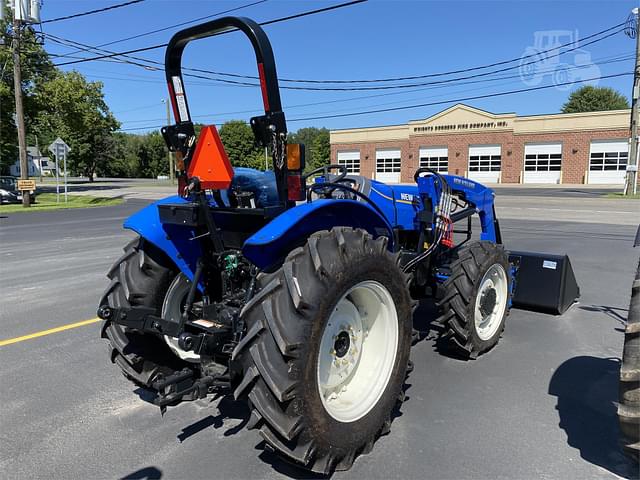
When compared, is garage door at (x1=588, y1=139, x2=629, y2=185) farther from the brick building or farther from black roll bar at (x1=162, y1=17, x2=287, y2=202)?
black roll bar at (x1=162, y1=17, x2=287, y2=202)

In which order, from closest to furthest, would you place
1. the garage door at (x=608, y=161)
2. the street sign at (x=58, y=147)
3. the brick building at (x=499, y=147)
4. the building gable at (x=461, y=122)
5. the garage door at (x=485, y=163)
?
1. the street sign at (x=58, y=147)
2. the garage door at (x=608, y=161)
3. the brick building at (x=499, y=147)
4. the building gable at (x=461, y=122)
5. the garage door at (x=485, y=163)

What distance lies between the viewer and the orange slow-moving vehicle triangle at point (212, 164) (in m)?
2.71

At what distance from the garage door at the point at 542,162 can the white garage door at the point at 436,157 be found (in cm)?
803

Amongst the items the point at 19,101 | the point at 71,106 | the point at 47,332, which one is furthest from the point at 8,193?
the point at 47,332

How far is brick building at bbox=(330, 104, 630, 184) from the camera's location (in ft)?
142

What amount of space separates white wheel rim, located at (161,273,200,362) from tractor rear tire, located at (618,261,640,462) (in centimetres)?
255

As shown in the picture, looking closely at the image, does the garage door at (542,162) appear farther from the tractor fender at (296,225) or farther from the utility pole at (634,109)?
the tractor fender at (296,225)

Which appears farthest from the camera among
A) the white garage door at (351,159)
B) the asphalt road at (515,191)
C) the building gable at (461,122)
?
the white garage door at (351,159)

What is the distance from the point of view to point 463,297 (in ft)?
13.5

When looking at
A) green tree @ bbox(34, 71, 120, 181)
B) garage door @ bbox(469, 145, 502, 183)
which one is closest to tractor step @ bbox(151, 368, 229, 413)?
green tree @ bbox(34, 71, 120, 181)

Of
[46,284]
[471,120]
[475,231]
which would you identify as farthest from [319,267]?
[471,120]

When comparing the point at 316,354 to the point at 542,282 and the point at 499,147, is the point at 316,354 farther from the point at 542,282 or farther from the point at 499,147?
the point at 499,147

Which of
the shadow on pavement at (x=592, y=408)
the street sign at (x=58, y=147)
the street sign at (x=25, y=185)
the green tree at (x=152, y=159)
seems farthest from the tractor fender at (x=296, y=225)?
the green tree at (x=152, y=159)

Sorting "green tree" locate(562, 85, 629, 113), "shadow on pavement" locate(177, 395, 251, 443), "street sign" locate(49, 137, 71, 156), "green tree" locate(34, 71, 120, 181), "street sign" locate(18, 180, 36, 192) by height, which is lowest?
"shadow on pavement" locate(177, 395, 251, 443)
